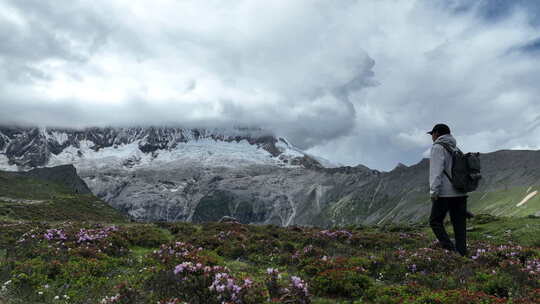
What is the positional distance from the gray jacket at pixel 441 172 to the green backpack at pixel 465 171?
5.8 inches

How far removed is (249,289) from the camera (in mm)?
7402

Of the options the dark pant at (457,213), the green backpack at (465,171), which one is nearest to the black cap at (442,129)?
the green backpack at (465,171)

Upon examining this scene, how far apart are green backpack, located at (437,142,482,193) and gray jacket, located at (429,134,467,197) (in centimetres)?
15

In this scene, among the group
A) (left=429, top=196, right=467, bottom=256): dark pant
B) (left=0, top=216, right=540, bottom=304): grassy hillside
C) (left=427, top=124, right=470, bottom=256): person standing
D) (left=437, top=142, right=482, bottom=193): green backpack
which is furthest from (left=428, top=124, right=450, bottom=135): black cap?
(left=0, top=216, right=540, bottom=304): grassy hillside

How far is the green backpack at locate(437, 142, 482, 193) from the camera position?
39.2ft

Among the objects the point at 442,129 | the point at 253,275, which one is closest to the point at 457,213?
the point at 442,129

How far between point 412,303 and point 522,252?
7321mm

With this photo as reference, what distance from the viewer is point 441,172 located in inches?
480

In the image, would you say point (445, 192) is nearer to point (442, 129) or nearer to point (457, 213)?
point (457, 213)

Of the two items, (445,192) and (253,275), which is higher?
(445,192)

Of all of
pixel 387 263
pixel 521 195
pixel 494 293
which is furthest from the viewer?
pixel 521 195

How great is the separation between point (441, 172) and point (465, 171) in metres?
0.70

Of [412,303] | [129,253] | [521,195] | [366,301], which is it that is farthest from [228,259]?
[521,195]

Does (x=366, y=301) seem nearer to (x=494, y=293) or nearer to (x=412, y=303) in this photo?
(x=412, y=303)
